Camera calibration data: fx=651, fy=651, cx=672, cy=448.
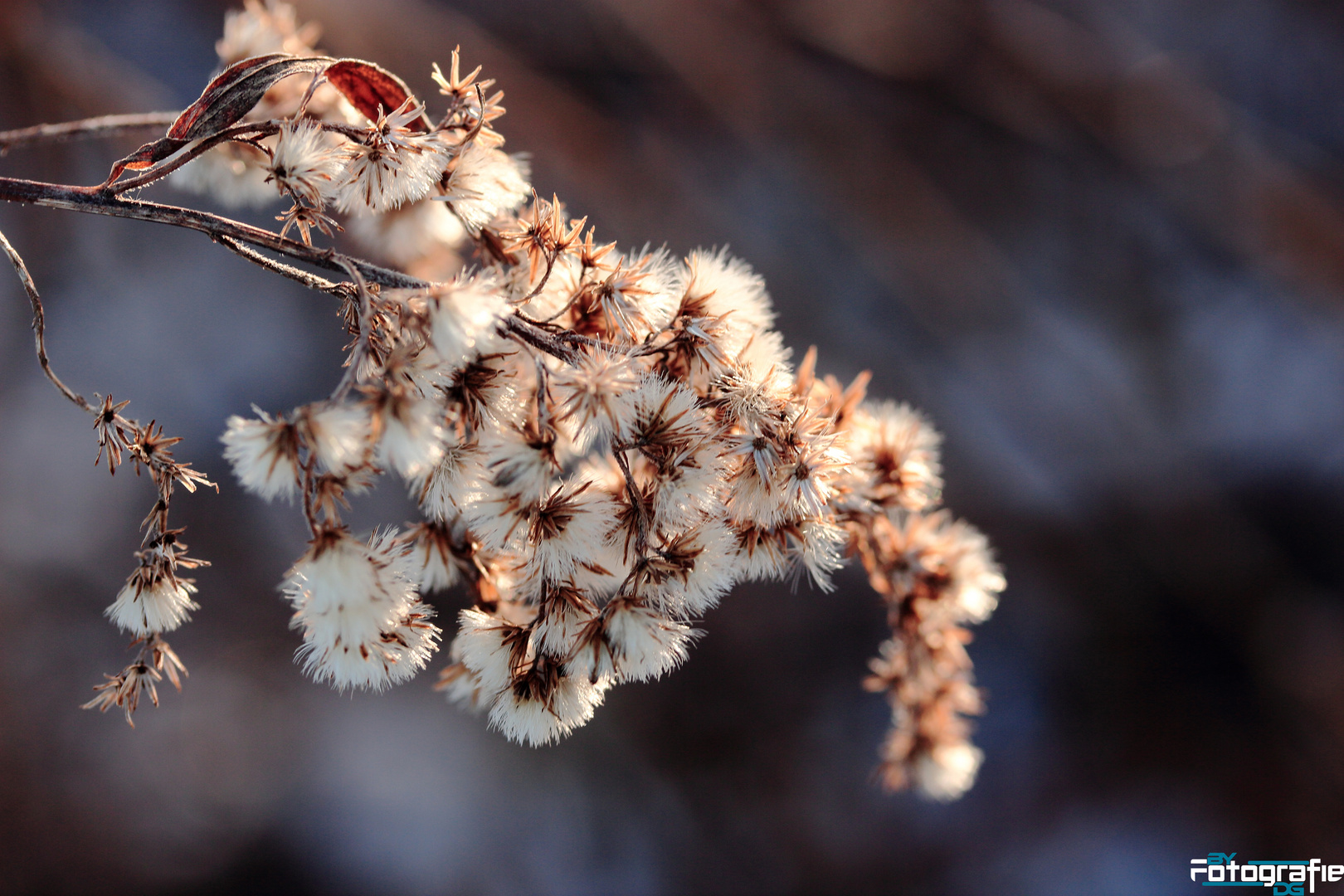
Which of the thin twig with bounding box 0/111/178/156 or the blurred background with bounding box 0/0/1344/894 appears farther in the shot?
the blurred background with bounding box 0/0/1344/894

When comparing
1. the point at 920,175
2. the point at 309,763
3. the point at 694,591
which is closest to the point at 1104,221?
the point at 920,175

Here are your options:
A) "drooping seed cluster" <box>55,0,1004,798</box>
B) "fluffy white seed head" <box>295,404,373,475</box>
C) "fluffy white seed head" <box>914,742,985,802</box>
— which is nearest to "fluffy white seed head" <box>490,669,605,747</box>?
"drooping seed cluster" <box>55,0,1004,798</box>

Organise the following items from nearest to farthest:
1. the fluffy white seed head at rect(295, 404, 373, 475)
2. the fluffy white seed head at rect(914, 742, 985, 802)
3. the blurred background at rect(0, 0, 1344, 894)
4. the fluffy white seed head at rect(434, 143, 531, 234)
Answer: the fluffy white seed head at rect(295, 404, 373, 475) → the fluffy white seed head at rect(434, 143, 531, 234) → the fluffy white seed head at rect(914, 742, 985, 802) → the blurred background at rect(0, 0, 1344, 894)

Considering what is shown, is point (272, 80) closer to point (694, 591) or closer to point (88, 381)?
point (694, 591)

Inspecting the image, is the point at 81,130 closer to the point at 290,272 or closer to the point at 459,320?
the point at 290,272

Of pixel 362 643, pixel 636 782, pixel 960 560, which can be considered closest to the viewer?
pixel 362 643

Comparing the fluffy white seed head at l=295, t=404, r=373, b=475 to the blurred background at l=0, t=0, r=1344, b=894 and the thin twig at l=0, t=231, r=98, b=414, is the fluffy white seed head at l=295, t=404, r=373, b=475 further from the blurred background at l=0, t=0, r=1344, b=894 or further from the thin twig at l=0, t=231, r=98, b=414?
the blurred background at l=0, t=0, r=1344, b=894

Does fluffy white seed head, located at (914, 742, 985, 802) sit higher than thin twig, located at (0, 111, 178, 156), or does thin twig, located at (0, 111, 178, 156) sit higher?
thin twig, located at (0, 111, 178, 156)
